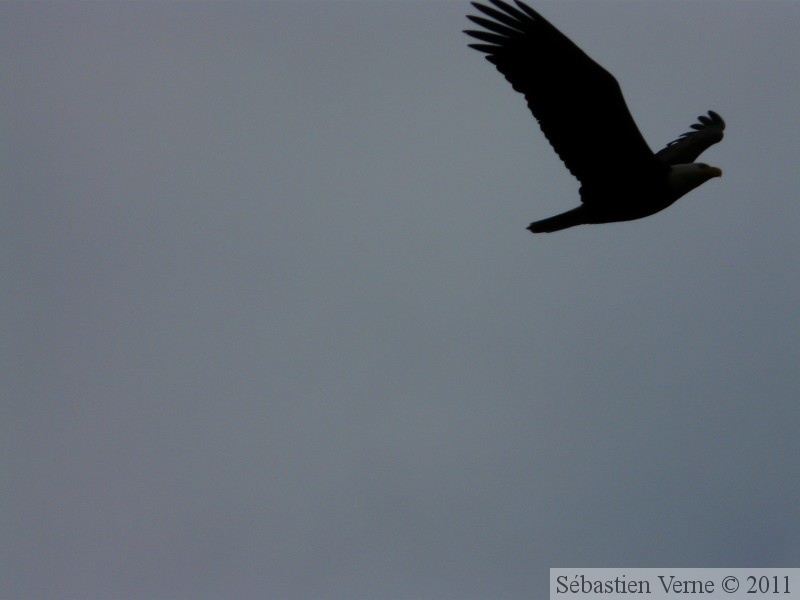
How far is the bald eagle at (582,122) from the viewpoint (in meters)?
13.3

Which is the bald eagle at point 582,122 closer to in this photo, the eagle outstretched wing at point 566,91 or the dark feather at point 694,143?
the eagle outstretched wing at point 566,91

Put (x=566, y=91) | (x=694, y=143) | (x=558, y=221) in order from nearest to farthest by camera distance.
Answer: (x=566, y=91)
(x=558, y=221)
(x=694, y=143)

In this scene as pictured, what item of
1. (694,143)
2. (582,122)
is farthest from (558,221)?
(694,143)

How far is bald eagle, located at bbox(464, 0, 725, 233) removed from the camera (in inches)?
524

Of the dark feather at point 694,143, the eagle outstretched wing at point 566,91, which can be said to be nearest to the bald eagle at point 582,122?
the eagle outstretched wing at point 566,91

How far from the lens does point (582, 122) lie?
13656mm

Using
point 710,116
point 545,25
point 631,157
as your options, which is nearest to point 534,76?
point 545,25

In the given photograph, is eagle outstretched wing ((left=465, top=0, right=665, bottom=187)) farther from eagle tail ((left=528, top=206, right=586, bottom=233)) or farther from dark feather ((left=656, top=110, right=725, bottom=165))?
dark feather ((left=656, top=110, right=725, bottom=165))

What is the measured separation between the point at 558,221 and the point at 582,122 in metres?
1.24

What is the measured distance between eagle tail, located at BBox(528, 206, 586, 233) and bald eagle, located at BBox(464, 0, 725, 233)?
0.01 metres

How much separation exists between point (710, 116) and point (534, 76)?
4.66 m

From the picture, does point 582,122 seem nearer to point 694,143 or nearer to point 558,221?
point 558,221

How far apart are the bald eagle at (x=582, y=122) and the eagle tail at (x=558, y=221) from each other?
0.01m

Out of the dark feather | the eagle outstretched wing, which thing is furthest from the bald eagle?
the dark feather
